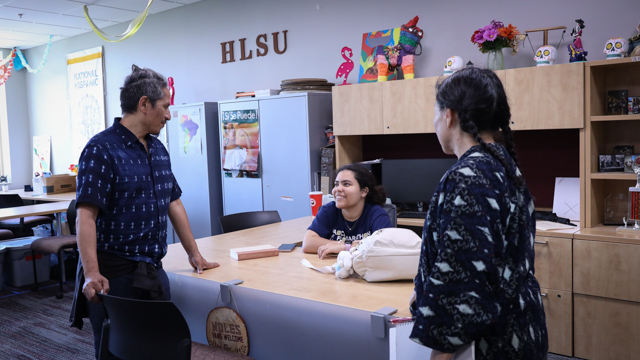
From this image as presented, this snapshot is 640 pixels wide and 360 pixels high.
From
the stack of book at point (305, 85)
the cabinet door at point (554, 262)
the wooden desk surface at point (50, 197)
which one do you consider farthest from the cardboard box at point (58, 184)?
the cabinet door at point (554, 262)

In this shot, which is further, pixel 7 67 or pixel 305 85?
pixel 7 67

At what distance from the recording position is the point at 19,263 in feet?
15.3

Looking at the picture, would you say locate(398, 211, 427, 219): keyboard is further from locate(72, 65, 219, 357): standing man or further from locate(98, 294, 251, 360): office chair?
locate(98, 294, 251, 360): office chair

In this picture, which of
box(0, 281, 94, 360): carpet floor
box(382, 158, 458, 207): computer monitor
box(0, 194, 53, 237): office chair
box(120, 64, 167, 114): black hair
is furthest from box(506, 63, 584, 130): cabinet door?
box(0, 194, 53, 237): office chair

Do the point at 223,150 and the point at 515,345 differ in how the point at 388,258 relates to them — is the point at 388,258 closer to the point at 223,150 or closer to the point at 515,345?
the point at 515,345

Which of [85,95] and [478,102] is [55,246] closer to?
[85,95]

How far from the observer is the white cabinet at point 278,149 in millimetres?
4246

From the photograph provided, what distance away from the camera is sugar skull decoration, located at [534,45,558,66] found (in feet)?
10.4

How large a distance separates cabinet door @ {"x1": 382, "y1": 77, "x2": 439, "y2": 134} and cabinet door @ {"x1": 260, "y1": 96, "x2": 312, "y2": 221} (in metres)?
0.76

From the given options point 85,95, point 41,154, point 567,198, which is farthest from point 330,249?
point 41,154

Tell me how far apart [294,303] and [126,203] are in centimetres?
70

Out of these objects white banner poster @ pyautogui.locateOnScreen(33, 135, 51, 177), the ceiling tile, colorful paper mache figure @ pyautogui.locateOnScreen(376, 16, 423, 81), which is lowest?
white banner poster @ pyautogui.locateOnScreen(33, 135, 51, 177)

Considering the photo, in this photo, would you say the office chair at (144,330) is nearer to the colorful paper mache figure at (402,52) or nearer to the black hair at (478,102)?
the black hair at (478,102)

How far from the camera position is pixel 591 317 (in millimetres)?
2904
